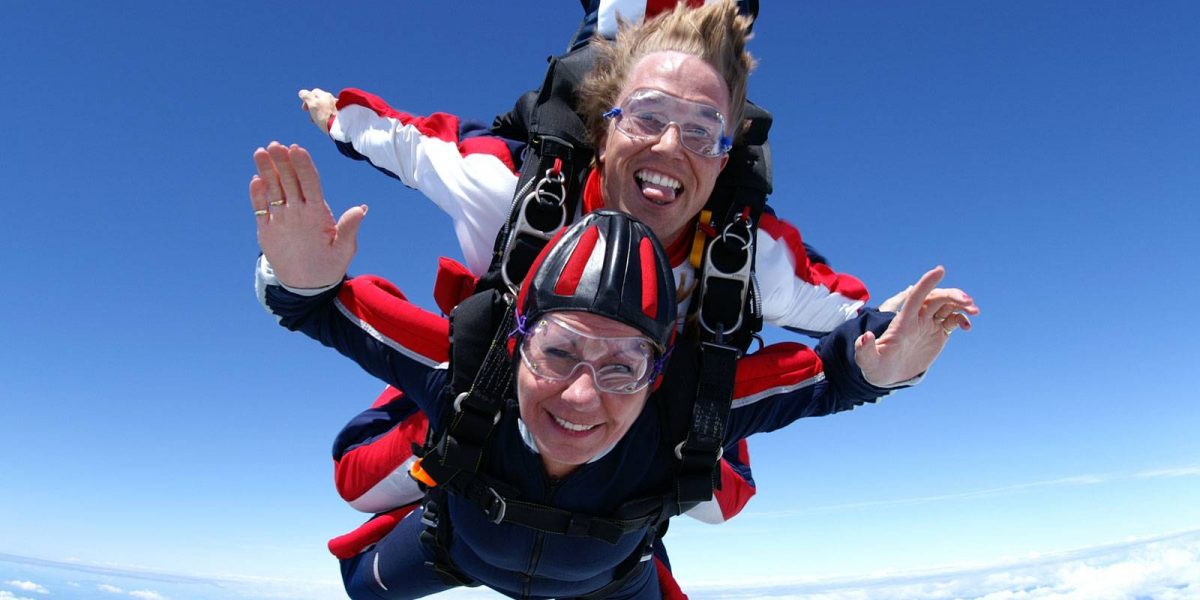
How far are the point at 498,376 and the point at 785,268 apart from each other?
1169 millimetres

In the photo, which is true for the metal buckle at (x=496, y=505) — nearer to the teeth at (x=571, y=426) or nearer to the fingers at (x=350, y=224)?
the teeth at (x=571, y=426)

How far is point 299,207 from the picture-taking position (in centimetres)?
198

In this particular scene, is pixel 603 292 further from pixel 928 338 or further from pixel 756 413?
pixel 928 338

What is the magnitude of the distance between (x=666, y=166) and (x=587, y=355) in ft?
2.54

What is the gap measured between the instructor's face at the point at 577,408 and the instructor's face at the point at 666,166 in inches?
22.4

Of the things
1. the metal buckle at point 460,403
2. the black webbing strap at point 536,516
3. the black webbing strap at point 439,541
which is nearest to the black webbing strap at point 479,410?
the metal buckle at point 460,403

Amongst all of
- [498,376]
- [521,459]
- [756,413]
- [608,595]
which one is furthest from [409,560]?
[756,413]

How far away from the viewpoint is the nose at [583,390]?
2074 millimetres

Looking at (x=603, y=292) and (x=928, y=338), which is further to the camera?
(x=928, y=338)

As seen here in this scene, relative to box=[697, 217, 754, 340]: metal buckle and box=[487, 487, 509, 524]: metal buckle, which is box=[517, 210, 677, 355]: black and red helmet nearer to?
box=[697, 217, 754, 340]: metal buckle

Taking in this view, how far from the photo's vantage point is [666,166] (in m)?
2.54

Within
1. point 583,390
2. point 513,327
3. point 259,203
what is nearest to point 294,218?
point 259,203

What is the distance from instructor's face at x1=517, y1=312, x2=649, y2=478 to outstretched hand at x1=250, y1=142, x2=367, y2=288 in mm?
601

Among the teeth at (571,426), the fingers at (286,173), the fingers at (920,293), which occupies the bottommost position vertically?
the teeth at (571,426)
